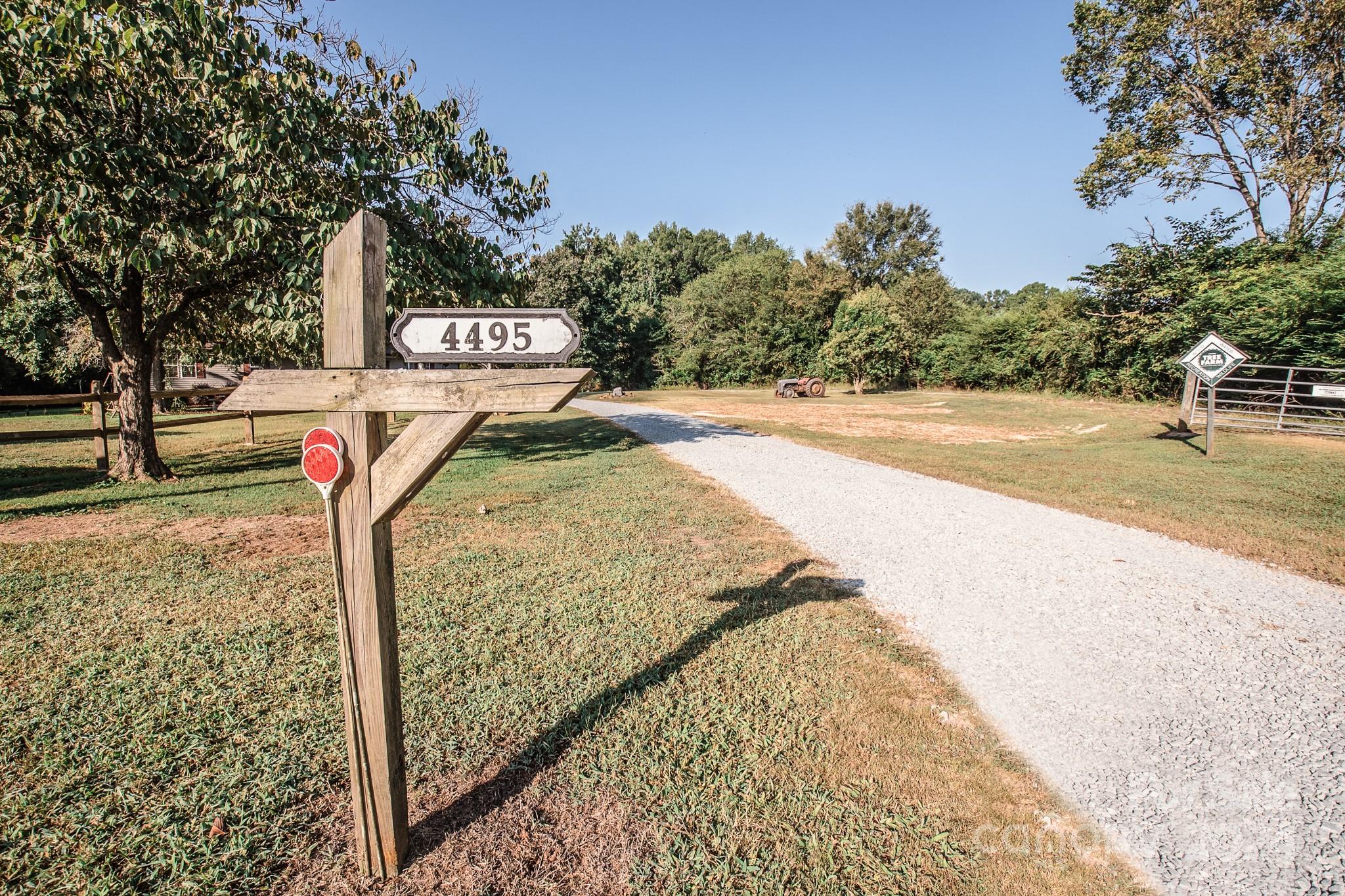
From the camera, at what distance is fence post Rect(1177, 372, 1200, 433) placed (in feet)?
43.8

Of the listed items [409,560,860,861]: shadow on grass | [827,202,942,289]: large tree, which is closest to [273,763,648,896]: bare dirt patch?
[409,560,860,861]: shadow on grass

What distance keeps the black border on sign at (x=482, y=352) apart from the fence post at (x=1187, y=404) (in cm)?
1629

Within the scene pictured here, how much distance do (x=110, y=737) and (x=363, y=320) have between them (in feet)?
8.21

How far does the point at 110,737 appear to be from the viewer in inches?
108

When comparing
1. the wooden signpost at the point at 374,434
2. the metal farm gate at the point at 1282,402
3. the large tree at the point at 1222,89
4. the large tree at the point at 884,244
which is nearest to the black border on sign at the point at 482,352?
the wooden signpost at the point at 374,434

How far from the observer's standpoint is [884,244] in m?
48.2

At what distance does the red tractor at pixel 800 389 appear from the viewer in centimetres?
2967

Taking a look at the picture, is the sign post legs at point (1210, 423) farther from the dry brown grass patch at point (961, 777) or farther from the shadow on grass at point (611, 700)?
the dry brown grass patch at point (961, 777)

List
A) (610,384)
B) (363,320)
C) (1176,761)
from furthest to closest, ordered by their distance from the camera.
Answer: (610,384) → (1176,761) → (363,320)

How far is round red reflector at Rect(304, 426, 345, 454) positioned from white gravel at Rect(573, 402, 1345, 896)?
2.66 m

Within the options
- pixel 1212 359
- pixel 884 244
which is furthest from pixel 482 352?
pixel 884 244

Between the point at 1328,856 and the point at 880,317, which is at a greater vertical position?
the point at 880,317

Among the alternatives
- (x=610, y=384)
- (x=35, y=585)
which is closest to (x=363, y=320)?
(x=35, y=585)

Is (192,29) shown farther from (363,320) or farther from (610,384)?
(610,384)
